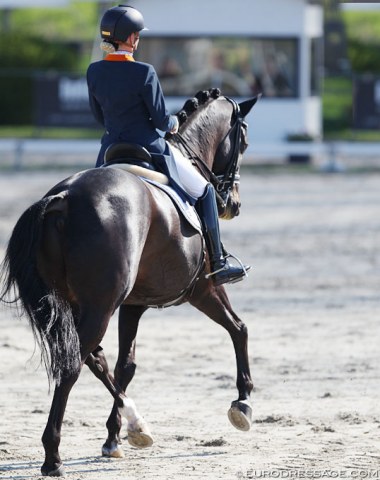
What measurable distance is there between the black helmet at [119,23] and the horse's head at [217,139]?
0.95 meters

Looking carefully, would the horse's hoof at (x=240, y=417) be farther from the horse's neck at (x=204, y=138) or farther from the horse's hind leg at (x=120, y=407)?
the horse's neck at (x=204, y=138)

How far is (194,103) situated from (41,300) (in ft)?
A: 7.26

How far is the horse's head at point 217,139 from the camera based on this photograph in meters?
7.43

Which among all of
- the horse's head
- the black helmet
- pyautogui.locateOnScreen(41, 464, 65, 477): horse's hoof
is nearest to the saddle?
the black helmet

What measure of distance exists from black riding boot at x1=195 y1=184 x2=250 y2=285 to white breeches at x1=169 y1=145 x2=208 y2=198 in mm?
54

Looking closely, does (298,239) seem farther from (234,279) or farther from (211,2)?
(211,2)

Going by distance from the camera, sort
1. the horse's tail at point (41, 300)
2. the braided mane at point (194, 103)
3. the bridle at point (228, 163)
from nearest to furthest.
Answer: the horse's tail at point (41, 300), the bridle at point (228, 163), the braided mane at point (194, 103)

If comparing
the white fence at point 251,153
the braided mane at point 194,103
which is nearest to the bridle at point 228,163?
the braided mane at point 194,103

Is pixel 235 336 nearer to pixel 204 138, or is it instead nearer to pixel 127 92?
pixel 204 138

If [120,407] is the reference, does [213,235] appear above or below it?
above

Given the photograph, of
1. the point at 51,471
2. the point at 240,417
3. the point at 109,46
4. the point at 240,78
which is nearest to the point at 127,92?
the point at 109,46

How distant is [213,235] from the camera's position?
23.0 ft

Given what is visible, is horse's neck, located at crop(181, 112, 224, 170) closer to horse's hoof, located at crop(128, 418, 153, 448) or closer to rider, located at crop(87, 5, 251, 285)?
rider, located at crop(87, 5, 251, 285)

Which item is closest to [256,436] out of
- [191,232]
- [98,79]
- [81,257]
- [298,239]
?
[191,232]
